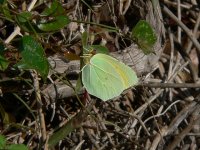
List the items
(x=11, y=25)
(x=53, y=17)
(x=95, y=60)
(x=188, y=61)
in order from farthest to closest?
(x=188, y=61), (x=11, y=25), (x=95, y=60), (x=53, y=17)

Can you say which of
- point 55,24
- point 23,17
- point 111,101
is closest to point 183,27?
point 111,101

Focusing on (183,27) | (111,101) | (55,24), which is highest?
(55,24)

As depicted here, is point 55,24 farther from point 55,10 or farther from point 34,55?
point 34,55

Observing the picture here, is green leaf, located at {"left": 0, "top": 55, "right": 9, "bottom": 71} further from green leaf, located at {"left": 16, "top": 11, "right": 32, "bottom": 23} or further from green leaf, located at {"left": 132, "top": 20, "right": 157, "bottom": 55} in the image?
green leaf, located at {"left": 132, "top": 20, "right": 157, "bottom": 55}

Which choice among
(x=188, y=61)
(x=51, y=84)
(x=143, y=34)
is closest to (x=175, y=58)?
(x=188, y=61)

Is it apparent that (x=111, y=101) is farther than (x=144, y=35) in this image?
Yes

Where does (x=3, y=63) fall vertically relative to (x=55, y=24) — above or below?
below

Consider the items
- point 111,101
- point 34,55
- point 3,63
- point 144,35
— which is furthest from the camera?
point 111,101

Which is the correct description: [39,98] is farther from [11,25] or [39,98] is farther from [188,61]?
[188,61]
